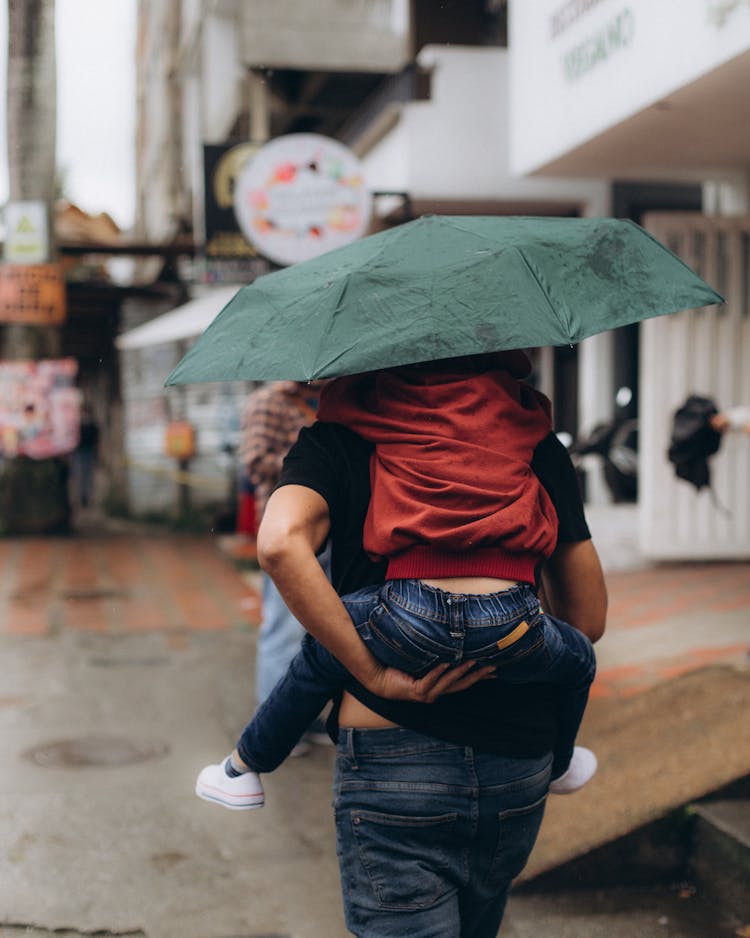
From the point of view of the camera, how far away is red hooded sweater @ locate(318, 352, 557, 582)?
206 centimetres

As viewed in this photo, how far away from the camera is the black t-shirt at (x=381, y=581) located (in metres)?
2.18

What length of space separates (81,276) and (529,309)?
71.5 feet

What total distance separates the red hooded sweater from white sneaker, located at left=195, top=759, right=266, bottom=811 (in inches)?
25.8

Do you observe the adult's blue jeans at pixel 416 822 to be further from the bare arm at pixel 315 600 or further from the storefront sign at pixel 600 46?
the storefront sign at pixel 600 46

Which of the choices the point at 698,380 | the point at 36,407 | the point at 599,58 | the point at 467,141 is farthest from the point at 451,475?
the point at 36,407

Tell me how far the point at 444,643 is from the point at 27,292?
1258 cm

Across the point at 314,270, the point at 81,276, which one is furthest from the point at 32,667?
the point at 81,276

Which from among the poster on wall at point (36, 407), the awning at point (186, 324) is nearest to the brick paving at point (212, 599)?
the poster on wall at point (36, 407)

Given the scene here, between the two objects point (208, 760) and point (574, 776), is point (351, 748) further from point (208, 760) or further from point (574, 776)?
point (208, 760)

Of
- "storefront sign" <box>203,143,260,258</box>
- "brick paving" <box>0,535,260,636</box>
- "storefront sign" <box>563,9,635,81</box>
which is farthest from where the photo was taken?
"storefront sign" <box>203,143,260,258</box>

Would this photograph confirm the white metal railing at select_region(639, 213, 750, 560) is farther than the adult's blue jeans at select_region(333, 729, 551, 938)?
Yes

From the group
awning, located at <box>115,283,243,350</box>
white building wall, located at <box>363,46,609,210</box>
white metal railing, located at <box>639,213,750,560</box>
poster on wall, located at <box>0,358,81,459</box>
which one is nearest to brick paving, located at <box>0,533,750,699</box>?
white metal railing, located at <box>639,213,750,560</box>

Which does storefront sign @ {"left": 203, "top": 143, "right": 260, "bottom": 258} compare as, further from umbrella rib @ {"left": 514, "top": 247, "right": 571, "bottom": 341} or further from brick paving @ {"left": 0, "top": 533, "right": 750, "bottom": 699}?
umbrella rib @ {"left": 514, "top": 247, "right": 571, "bottom": 341}

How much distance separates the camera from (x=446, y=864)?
7.22ft
